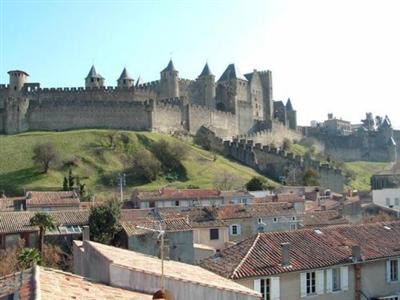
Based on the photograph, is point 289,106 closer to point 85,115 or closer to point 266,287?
point 85,115

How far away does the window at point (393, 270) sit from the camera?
24.8m

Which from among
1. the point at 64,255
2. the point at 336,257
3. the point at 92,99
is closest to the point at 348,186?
the point at 92,99

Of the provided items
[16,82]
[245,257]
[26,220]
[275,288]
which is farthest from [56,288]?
[16,82]

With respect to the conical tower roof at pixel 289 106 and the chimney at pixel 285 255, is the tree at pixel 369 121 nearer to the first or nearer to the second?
the conical tower roof at pixel 289 106

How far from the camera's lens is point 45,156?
80.2 metres

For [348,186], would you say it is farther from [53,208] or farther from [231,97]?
[53,208]

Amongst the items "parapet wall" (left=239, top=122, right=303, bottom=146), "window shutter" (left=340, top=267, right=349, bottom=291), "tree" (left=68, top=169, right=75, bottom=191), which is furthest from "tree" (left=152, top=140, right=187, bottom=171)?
"window shutter" (left=340, top=267, right=349, bottom=291)

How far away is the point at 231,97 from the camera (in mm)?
118250

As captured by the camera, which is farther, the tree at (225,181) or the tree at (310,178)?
the tree at (310,178)

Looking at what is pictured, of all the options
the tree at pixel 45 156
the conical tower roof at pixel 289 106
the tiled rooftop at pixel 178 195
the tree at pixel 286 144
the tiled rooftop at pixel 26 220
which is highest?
the conical tower roof at pixel 289 106

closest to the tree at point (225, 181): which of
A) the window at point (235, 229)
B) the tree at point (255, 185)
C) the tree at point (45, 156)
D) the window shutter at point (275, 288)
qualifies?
the tree at point (255, 185)

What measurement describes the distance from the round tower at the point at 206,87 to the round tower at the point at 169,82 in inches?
265

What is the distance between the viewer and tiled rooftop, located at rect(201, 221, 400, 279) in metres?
22.1

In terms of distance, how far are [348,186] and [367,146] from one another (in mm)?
42358
